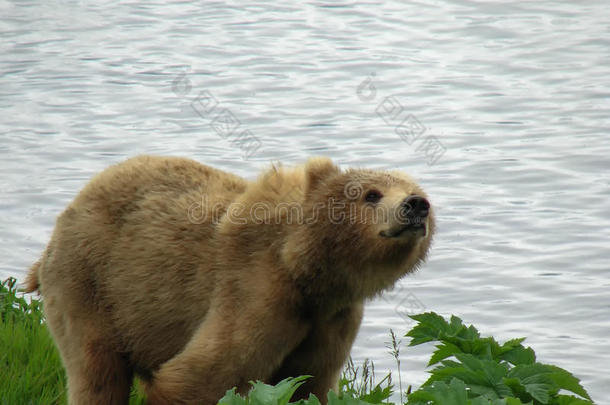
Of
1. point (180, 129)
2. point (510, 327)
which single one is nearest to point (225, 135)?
point (180, 129)

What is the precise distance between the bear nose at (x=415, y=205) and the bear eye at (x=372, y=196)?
9.4 inches

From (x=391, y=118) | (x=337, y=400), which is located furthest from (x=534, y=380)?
(x=391, y=118)

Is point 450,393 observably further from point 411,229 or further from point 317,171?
point 317,171

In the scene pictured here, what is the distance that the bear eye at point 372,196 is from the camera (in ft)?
16.6

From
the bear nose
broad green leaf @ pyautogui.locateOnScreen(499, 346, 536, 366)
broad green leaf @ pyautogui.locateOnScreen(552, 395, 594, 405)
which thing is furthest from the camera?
the bear nose

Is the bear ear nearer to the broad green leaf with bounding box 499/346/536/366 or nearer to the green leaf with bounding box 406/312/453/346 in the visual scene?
the green leaf with bounding box 406/312/453/346

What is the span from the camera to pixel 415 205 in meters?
4.84

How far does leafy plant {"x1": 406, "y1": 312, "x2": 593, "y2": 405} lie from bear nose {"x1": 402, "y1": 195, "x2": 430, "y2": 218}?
731 mm

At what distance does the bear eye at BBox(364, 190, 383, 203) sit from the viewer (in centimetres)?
506

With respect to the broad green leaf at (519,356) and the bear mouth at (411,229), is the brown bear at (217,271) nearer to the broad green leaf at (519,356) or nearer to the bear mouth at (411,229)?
the bear mouth at (411,229)

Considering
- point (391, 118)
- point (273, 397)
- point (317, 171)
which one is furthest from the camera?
point (391, 118)

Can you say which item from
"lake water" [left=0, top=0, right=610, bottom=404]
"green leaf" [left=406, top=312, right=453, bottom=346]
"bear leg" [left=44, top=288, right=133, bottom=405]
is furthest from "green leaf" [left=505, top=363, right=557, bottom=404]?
"lake water" [left=0, top=0, right=610, bottom=404]

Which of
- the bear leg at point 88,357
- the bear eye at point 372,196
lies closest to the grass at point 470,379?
the bear eye at point 372,196

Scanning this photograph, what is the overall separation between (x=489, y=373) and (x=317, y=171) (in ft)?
5.28
